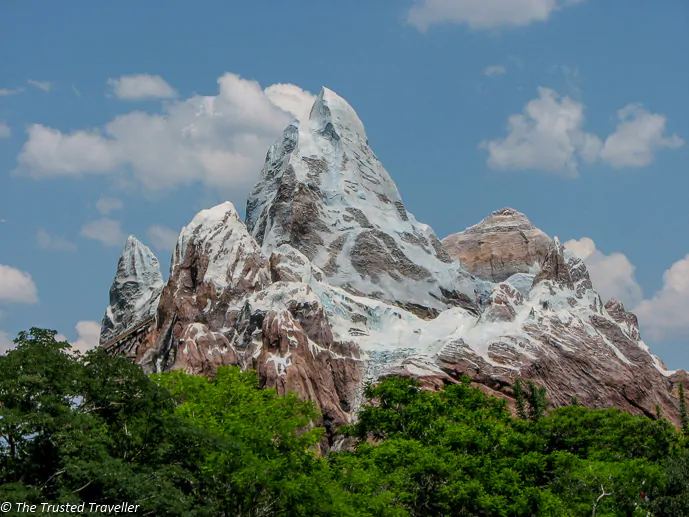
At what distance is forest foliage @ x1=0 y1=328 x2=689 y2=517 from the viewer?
29656 millimetres

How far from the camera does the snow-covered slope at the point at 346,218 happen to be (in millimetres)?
129375

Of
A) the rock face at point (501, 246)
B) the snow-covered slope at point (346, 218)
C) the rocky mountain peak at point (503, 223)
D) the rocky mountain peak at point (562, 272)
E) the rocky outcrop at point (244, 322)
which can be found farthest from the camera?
the rocky mountain peak at point (503, 223)

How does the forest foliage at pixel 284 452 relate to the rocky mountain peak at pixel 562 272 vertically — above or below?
below

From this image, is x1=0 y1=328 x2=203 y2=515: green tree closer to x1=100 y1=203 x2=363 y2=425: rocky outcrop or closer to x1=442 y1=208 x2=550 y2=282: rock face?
x1=100 y1=203 x2=363 y2=425: rocky outcrop

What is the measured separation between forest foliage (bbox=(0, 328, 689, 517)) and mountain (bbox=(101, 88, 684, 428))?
26.2 meters

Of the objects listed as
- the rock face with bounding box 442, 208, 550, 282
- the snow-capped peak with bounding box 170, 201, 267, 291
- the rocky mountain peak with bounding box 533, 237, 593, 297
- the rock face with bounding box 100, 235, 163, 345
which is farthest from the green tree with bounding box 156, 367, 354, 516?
the rock face with bounding box 442, 208, 550, 282

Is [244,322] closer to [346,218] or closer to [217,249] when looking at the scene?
[217,249]

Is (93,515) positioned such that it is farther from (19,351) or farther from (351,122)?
(351,122)

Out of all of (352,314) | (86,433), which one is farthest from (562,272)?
(86,433)

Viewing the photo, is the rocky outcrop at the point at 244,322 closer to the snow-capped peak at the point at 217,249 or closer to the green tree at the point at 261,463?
the snow-capped peak at the point at 217,249

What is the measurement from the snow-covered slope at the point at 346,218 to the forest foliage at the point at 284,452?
66394mm

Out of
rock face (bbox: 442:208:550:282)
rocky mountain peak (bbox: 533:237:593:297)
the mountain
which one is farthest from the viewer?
rock face (bbox: 442:208:550:282)

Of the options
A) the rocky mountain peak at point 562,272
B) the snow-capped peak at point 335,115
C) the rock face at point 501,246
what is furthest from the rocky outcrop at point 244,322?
the rock face at point 501,246

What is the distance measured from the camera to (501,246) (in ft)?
→ 582
